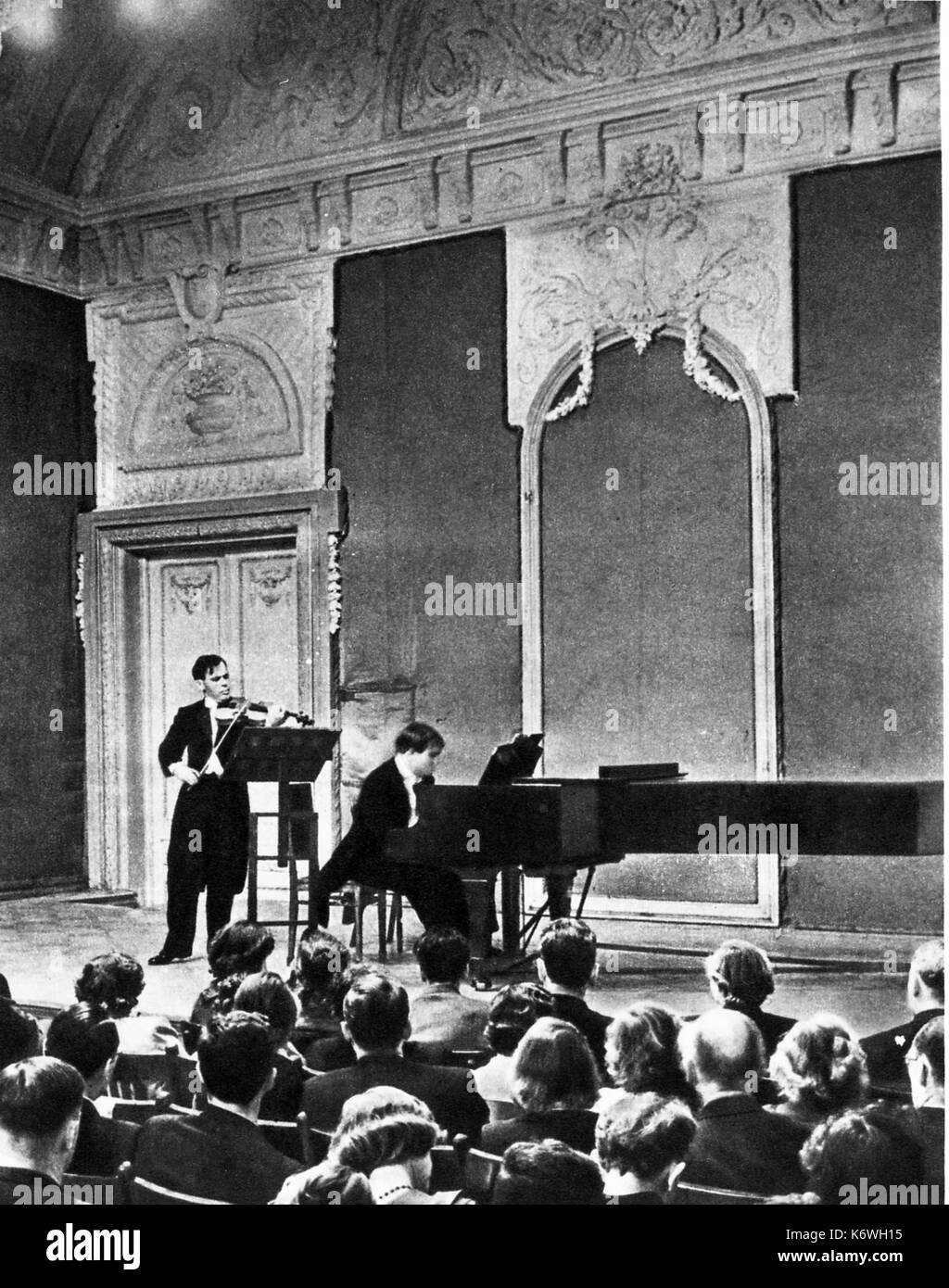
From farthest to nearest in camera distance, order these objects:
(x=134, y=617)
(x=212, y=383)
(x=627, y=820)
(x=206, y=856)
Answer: (x=212, y=383), (x=134, y=617), (x=206, y=856), (x=627, y=820)

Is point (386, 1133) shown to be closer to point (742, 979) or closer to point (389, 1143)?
point (389, 1143)

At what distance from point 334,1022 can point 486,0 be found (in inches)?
195

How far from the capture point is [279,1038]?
3963 mm

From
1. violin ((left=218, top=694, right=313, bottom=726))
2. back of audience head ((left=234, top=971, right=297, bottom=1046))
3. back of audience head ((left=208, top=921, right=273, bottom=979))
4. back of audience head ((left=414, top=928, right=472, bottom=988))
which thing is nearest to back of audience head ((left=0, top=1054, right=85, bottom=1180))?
back of audience head ((left=234, top=971, right=297, bottom=1046))

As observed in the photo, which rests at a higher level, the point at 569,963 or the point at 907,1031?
the point at 569,963

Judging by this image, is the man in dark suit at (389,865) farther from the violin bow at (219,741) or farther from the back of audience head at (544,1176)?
the back of audience head at (544,1176)

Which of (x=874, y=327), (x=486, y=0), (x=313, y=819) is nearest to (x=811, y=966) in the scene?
(x=313, y=819)

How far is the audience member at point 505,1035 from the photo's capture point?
3.88m

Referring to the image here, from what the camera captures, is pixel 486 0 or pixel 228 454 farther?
pixel 228 454

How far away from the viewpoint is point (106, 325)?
7629mm

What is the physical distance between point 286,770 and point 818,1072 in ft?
12.5

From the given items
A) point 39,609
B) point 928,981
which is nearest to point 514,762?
point 928,981

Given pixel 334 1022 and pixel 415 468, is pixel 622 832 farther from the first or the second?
pixel 415 468
